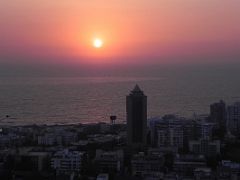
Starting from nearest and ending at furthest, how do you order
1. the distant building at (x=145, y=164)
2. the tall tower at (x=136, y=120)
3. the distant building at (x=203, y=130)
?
1. the distant building at (x=145, y=164)
2. the tall tower at (x=136, y=120)
3. the distant building at (x=203, y=130)

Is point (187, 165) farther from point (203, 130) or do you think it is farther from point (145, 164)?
point (203, 130)

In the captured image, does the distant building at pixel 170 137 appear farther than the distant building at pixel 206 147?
Yes

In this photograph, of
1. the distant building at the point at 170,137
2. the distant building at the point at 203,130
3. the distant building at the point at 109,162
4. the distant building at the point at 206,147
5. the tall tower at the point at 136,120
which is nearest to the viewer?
the distant building at the point at 109,162

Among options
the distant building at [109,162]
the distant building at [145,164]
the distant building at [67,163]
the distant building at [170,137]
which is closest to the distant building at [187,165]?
the distant building at [145,164]

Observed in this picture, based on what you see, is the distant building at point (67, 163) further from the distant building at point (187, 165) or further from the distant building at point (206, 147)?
the distant building at point (206, 147)

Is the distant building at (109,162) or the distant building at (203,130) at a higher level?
the distant building at (203,130)

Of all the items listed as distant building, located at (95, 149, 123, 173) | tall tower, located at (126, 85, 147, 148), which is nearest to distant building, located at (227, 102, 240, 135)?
tall tower, located at (126, 85, 147, 148)
